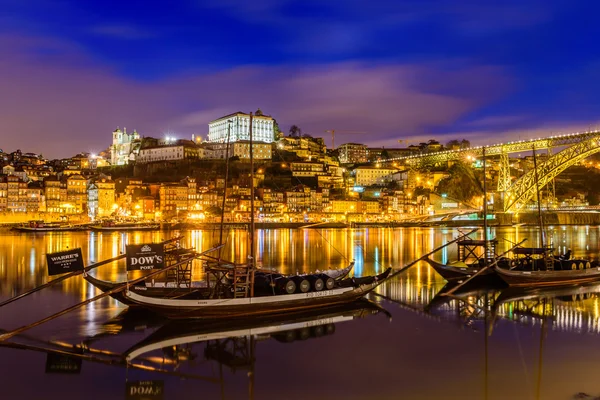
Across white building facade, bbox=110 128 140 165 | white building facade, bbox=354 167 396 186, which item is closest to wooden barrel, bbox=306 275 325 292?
white building facade, bbox=354 167 396 186

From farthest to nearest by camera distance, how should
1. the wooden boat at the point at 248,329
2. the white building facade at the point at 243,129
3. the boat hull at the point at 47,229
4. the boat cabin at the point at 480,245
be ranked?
the white building facade at the point at 243,129 < the boat hull at the point at 47,229 < the boat cabin at the point at 480,245 < the wooden boat at the point at 248,329

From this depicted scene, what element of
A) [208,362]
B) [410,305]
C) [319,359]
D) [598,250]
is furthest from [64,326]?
[598,250]

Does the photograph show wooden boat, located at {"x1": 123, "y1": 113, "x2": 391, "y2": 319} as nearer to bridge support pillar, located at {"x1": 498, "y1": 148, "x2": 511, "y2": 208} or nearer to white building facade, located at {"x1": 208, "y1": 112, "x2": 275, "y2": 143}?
bridge support pillar, located at {"x1": 498, "y1": 148, "x2": 511, "y2": 208}

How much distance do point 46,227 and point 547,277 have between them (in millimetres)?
59718

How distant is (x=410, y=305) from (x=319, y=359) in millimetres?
5397

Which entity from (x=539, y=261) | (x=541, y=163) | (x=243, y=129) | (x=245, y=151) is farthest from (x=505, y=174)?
(x=539, y=261)

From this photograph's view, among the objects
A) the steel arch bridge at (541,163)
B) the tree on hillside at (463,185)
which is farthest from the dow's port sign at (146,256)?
the tree on hillside at (463,185)

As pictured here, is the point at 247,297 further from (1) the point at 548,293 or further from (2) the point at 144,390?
(1) the point at 548,293

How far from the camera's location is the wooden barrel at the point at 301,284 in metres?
12.9

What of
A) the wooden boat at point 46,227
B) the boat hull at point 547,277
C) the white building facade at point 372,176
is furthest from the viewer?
the white building facade at point 372,176

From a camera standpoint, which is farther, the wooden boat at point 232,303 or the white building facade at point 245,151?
the white building facade at point 245,151

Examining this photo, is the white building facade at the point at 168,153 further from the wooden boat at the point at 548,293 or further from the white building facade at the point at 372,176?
the wooden boat at the point at 548,293

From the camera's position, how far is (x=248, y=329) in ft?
36.9

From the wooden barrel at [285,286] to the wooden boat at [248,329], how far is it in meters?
0.59
